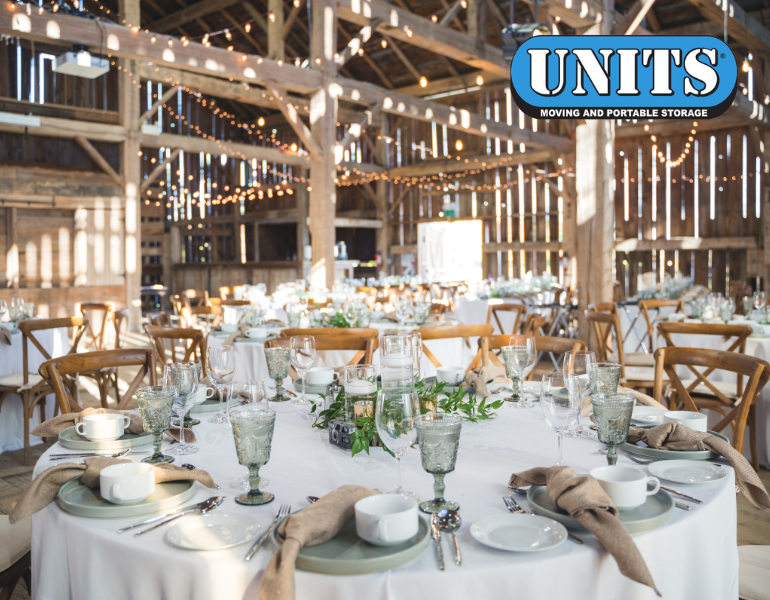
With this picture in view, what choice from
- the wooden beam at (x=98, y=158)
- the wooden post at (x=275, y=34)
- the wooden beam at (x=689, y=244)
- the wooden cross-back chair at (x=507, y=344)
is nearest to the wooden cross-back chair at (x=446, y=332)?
the wooden cross-back chair at (x=507, y=344)

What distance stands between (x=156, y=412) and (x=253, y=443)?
0.43 m

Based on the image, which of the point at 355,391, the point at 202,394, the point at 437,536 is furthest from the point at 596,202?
the point at 437,536

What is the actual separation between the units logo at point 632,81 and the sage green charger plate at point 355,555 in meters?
4.95

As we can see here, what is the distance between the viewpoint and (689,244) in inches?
516

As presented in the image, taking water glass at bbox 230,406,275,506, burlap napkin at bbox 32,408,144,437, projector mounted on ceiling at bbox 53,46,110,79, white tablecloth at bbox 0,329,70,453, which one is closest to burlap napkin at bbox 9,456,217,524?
water glass at bbox 230,406,275,506

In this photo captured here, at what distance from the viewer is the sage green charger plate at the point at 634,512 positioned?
1241mm

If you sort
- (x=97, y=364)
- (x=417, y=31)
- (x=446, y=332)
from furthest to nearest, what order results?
(x=417, y=31), (x=446, y=332), (x=97, y=364)

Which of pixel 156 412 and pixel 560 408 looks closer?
pixel 560 408

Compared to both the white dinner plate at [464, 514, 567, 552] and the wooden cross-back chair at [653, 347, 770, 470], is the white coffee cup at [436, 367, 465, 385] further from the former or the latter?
the white dinner plate at [464, 514, 567, 552]

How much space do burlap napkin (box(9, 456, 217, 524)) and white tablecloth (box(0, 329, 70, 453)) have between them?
3280 mm

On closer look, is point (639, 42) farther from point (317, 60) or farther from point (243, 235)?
point (243, 235)

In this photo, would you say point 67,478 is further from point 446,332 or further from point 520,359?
point 446,332

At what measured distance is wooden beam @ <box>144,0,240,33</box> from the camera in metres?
13.9

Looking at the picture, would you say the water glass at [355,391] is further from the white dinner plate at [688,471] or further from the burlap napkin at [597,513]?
the white dinner plate at [688,471]
